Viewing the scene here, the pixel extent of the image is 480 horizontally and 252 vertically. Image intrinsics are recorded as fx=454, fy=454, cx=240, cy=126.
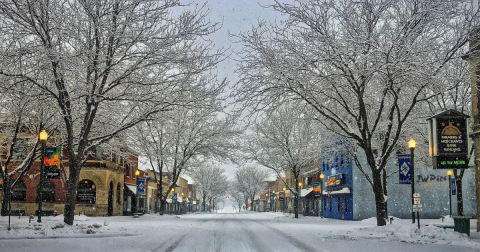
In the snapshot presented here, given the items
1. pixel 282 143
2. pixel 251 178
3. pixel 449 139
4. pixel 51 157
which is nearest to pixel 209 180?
pixel 251 178

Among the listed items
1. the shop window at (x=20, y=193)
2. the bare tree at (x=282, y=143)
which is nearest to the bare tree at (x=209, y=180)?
the bare tree at (x=282, y=143)

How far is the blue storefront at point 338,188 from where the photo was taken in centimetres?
4231

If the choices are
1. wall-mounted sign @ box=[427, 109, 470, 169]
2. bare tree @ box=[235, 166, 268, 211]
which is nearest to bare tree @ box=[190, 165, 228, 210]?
bare tree @ box=[235, 166, 268, 211]

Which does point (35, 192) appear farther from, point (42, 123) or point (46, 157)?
point (46, 157)

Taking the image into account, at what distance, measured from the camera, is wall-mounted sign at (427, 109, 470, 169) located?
56.9 ft

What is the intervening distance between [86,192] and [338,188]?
2488 centimetres

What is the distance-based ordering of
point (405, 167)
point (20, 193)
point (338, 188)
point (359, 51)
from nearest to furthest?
point (359, 51) < point (405, 167) < point (20, 193) < point (338, 188)

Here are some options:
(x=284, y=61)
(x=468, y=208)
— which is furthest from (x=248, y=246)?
(x=468, y=208)

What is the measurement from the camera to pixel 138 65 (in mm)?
18781

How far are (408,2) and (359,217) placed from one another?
26.7 meters

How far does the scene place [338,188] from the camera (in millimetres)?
46000

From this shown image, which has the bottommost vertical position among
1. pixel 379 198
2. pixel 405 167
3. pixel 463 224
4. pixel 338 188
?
pixel 463 224

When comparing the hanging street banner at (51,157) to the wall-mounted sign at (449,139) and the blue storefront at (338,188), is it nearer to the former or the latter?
the wall-mounted sign at (449,139)

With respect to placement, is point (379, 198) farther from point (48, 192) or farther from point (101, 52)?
point (48, 192)
